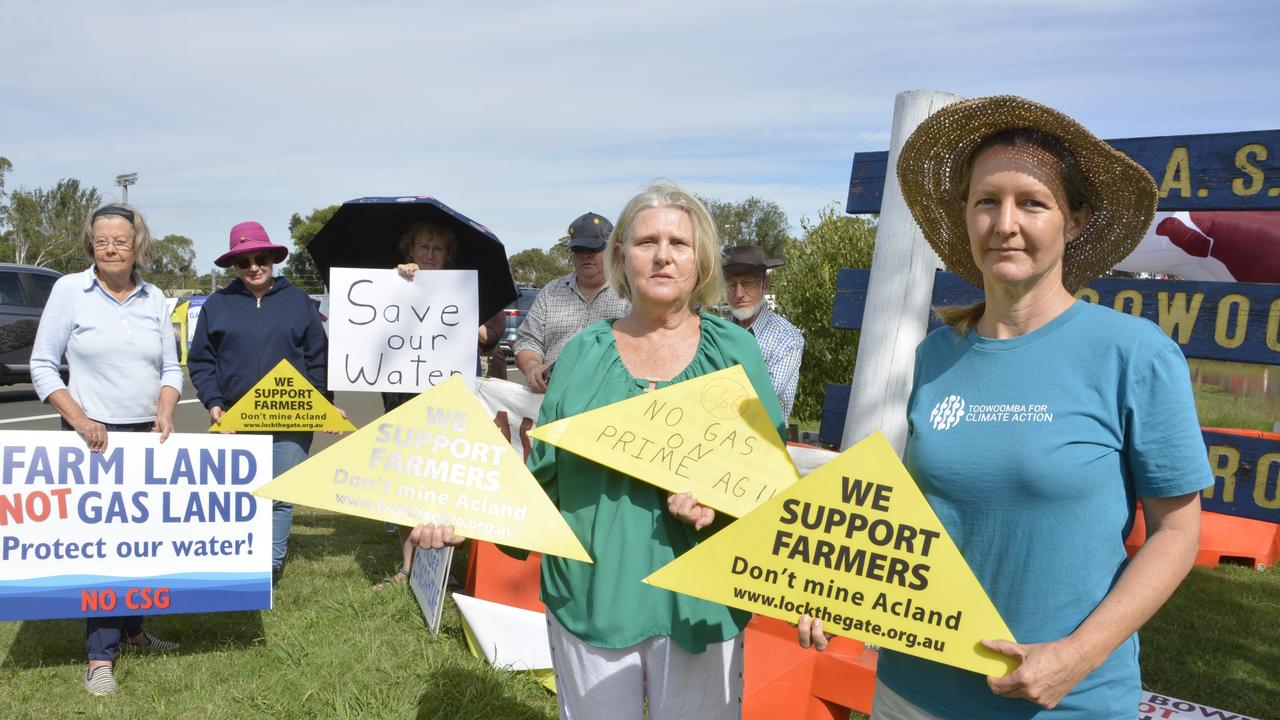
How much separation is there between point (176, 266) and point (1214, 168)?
83.3 metres

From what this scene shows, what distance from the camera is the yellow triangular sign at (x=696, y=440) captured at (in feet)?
6.61

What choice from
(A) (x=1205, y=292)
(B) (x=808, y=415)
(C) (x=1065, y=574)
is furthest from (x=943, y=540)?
(B) (x=808, y=415)

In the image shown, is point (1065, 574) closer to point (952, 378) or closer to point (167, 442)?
point (952, 378)

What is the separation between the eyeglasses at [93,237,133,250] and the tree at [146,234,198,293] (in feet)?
158

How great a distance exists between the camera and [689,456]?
204 cm

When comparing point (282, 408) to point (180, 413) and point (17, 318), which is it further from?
point (17, 318)

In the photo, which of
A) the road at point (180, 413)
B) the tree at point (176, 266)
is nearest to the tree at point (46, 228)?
the tree at point (176, 266)

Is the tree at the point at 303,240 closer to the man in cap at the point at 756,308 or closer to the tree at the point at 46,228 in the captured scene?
the tree at the point at 46,228

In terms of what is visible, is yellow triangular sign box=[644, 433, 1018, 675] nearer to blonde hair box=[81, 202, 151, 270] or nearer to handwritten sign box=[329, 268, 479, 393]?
handwritten sign box=[329, 268, 479, 393]

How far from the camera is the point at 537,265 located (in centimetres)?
7594

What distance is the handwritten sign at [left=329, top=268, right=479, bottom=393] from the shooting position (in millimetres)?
4590

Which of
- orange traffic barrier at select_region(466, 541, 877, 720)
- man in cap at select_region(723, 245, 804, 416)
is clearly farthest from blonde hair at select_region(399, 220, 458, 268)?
orange traffic barrier at select_region(466, 541, 877, 720)

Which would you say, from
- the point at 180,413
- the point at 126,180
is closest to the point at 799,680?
the point at 180,413

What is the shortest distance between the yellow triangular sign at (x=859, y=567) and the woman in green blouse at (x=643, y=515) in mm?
284
